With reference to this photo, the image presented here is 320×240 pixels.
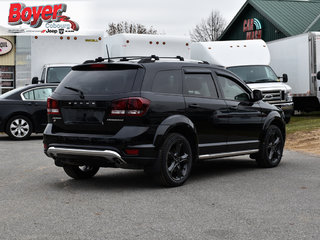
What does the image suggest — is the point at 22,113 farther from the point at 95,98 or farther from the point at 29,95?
the point at 95,98

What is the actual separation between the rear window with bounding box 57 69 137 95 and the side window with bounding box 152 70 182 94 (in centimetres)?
35

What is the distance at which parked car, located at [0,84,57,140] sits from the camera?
A: 16266mm

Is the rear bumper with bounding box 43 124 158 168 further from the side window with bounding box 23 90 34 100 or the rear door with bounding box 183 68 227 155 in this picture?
the side window with bounding box 23 90 34 100

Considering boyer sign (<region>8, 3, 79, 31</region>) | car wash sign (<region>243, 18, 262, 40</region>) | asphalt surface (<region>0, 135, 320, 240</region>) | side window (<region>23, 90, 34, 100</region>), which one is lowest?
asphalt surface (<region>0, 135, 320, 240</region>)

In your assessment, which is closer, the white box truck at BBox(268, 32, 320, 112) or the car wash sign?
the white box truck at BBox(268, 32, 320, 112)

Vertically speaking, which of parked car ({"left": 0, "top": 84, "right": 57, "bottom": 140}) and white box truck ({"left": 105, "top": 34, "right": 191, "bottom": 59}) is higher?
A: white box truck ({"left": 105, "top": 34, "right": 191, "bottom": 59})

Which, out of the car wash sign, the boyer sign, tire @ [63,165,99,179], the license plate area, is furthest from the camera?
the car wash sign

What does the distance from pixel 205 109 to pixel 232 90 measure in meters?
1.00

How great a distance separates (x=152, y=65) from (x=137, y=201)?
2.00 m

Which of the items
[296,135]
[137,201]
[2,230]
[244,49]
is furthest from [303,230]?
[244,49]

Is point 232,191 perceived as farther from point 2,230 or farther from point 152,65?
point 2,230

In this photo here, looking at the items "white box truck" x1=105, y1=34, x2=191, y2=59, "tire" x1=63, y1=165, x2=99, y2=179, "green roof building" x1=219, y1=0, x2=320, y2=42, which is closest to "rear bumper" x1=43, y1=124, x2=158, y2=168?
"tire" x1=63, y1=165, x2=99, y2=179

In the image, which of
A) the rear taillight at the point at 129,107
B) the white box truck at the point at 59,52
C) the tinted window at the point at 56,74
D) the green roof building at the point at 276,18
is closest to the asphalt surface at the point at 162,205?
the rear taillight at the point at 129,107

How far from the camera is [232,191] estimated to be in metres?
7.82
